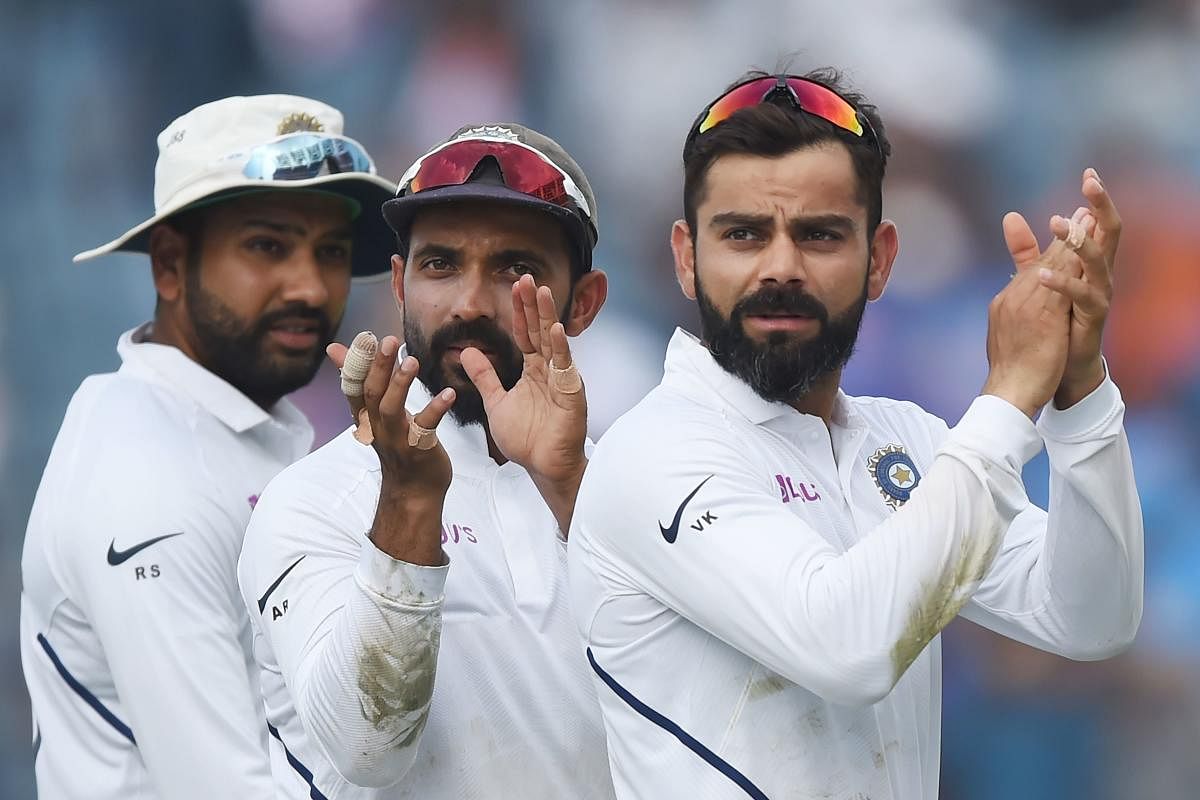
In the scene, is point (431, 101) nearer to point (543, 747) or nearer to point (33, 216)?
point (33, 216)

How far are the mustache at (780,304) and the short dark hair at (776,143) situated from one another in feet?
0.60

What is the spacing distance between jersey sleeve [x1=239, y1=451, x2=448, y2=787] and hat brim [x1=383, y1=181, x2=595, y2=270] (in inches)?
25.7

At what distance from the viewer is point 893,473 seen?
9.04ft

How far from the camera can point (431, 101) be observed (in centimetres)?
617

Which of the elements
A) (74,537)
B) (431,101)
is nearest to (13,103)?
(431,101)

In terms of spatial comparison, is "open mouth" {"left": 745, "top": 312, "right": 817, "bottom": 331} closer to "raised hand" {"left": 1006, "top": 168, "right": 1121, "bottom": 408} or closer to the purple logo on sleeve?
the purple logo on sleeve

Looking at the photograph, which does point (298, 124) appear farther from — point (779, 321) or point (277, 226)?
point (779, 321)

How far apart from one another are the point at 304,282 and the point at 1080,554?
81.8 inches

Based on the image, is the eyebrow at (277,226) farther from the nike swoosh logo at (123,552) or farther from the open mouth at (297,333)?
the nike swoosh logo at (123,552)

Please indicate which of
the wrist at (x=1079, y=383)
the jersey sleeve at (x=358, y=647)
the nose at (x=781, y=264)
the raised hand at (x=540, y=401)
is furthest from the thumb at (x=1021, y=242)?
the jersey sleeve at (x=358, y=647)

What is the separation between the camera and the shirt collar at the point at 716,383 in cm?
263

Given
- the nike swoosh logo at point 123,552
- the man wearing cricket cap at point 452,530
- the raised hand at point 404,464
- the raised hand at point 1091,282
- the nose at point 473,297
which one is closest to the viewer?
the raised hand at point 1091,282

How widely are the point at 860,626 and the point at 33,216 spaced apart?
494 cm

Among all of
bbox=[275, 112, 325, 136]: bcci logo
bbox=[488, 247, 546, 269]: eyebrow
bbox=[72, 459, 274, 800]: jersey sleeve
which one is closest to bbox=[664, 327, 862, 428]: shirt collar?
bbox=[488, 247, 546, 269]: eyebrow
